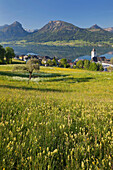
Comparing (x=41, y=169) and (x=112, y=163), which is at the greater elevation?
(x=41, y=169)

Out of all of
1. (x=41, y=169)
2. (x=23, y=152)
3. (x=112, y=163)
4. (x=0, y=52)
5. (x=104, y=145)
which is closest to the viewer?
(x=41, y=169)

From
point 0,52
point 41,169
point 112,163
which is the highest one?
point 0,52

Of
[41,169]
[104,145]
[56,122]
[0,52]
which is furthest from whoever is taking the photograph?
[0,52]

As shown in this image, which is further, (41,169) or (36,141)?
(36,141)

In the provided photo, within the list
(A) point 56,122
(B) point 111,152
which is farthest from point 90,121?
(B) point 111,152

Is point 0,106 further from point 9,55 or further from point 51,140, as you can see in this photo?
point 9,55

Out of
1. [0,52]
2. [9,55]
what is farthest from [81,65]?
[0,52]

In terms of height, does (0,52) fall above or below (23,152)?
above

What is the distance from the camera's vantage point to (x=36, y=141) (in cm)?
290

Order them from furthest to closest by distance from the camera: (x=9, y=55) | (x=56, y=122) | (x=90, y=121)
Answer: (x=9, y=55), (x=90, y=121), (x=56, y=122)

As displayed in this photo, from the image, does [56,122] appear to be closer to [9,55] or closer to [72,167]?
[72,167]

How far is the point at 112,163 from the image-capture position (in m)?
2.59

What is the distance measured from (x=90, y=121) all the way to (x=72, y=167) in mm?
2314

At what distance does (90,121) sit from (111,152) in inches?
65.0
